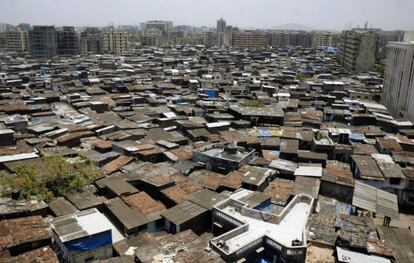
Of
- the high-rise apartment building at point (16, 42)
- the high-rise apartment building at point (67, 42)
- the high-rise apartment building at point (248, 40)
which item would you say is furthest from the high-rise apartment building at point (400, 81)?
the high-rise apartment building at point (16, 42)

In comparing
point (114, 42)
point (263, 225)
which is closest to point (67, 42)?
point (114, 42)

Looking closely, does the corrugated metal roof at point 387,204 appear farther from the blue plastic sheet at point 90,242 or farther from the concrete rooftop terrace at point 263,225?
the blue plastic sheet at point 90,242

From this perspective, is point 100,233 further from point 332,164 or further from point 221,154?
point 332,164

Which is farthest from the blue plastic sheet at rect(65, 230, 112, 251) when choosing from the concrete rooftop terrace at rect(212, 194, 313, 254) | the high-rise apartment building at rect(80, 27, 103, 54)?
the high-rise apartment building at rect(80, 27, 103, 54)

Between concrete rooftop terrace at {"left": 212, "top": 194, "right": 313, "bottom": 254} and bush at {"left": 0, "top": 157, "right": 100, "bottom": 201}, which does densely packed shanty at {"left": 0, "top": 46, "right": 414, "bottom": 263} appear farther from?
bush at {"left": 0, "top": 157, "right": 100, "bottom": 201}

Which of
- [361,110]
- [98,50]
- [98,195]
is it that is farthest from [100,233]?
[98,50]
